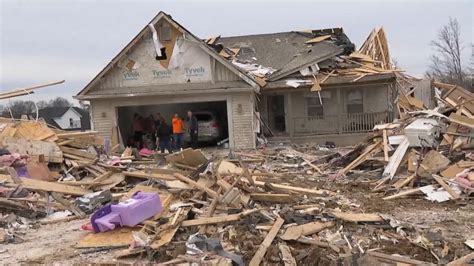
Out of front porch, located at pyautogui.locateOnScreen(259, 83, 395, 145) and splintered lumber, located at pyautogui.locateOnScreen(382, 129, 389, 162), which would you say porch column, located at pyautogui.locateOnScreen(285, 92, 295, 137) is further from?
splintered lumber, located at pyautogui.locateOnScreen(382, 129, 389, 162)

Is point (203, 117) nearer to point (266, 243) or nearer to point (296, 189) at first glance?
point (296, 189)

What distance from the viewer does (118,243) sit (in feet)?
23.3

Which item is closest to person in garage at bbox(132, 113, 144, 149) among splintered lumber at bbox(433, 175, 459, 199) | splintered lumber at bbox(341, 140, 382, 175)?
splintered lumber at bbox(341, 140, 382, 175)

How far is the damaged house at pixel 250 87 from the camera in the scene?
72.0ft

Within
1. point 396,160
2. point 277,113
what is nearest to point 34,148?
point 396,160

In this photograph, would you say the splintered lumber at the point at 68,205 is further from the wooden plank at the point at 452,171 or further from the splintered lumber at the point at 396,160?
the wooden plank at the point at 452,171

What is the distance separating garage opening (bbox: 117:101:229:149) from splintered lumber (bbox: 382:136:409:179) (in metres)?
11.7

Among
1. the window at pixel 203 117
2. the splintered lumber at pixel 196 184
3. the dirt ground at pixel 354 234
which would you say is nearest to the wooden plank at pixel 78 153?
the splintered lumber at pixel 196 184

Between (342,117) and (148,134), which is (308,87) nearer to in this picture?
(342,117)

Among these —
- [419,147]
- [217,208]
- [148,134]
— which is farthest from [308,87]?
[217,208]

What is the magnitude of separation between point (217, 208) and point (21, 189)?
4.00 metres

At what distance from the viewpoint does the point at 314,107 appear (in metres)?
25.1

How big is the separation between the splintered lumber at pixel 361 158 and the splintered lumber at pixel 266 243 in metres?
6.31

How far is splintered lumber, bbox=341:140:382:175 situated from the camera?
13447 mm
